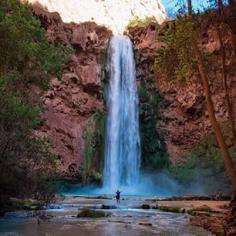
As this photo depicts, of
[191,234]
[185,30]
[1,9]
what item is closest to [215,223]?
[191,234]

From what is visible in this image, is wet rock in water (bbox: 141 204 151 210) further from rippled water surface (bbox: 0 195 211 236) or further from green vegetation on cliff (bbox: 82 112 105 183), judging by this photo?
green vegetation on cliff (bbox: 82 112 105 183)

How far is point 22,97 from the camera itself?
822 inches

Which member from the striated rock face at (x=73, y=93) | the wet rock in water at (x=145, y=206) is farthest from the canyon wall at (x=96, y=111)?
the wet rock in water at (x=145, y=206)

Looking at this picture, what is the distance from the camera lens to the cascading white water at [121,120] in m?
47.8

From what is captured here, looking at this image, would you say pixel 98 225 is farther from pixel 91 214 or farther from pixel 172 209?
pixel 172 209

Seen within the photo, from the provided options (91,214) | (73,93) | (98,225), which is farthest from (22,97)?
(73,93)

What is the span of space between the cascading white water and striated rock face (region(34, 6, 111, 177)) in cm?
139

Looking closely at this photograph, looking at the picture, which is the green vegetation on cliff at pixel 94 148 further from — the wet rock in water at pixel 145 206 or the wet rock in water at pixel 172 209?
the wet rock in water at pixel 172 209

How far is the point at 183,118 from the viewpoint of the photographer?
51594 mm

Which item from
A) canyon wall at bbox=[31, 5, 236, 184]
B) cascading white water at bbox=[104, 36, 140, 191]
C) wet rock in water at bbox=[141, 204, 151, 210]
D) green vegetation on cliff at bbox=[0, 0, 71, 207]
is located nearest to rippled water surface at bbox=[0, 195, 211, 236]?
green vegetation on cliff at bbox=[0, 0, 71, 207]

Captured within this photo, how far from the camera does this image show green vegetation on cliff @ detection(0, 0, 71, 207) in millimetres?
16250

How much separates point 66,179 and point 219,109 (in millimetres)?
17062

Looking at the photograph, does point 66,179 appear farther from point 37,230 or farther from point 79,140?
point 37,230

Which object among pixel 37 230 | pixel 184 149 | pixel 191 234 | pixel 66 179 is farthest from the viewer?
pixel 184 149
